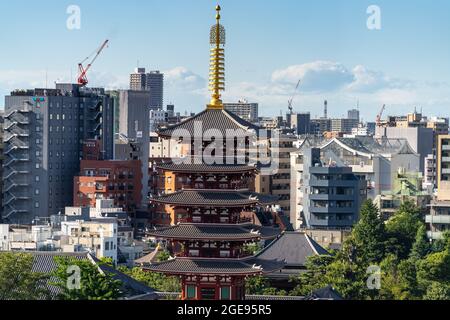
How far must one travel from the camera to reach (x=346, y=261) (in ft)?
269

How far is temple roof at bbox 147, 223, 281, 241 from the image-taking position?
207ft

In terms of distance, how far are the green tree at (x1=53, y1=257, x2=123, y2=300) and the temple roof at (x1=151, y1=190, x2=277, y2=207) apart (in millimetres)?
4009

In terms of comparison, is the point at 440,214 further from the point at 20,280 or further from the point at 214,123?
the point at 214,123

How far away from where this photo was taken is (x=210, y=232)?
6338 cm

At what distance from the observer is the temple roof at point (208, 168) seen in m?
63.5

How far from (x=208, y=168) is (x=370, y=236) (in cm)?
3539

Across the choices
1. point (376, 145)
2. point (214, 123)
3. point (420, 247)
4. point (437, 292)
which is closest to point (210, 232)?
point (214, 123)

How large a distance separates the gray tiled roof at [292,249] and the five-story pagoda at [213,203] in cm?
2126

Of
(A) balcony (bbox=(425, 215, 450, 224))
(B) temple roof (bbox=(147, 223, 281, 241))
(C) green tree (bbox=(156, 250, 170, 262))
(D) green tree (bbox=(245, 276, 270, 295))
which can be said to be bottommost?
(D) green tree (bbox=(245, 276, 270, 295))

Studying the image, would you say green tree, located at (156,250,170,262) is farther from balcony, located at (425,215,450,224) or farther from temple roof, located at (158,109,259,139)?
temple roof, located at (158,109,259,139)

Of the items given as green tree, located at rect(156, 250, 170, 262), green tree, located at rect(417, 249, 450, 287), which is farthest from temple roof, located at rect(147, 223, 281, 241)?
green tree, located at rect(156, 250, 170, 262)
